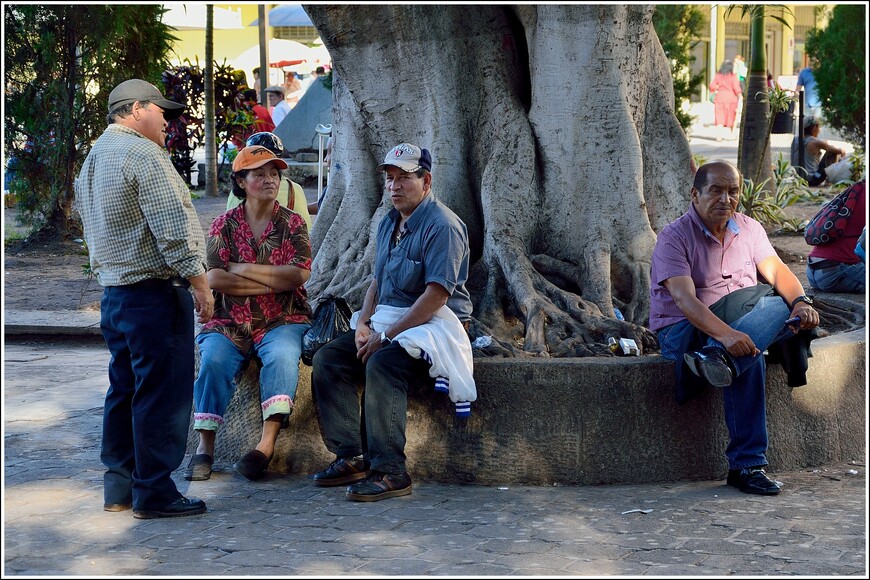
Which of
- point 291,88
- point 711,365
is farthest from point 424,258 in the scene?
point 291,88

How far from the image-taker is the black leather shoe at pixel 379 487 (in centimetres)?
533

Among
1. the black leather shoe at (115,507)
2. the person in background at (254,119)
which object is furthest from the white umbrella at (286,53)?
the black leather shoe at (115,507)

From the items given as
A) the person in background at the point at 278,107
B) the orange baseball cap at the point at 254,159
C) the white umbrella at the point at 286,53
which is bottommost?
the orange baseball cap at the point at 254,159

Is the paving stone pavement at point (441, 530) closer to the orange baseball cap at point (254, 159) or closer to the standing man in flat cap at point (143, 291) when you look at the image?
the standing man in flat cap at point (143, 291)

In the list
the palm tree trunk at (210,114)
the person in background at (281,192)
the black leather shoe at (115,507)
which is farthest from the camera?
the palm tree trunk at (210,114)

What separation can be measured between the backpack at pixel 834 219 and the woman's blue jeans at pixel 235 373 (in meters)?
3.58

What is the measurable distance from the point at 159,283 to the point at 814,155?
521 inches

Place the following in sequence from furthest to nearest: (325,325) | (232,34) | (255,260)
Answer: (232,34), (255,260), (325,325)

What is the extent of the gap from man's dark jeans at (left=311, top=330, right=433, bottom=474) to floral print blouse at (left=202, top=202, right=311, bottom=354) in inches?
14.3

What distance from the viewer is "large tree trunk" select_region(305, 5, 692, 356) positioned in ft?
22.6

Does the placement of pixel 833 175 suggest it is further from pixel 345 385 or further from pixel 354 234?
pixel 345 385

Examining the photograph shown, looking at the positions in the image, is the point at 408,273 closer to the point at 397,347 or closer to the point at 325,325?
the point at 397,347

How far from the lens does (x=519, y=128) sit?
7.06m

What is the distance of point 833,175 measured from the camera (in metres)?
16.7
